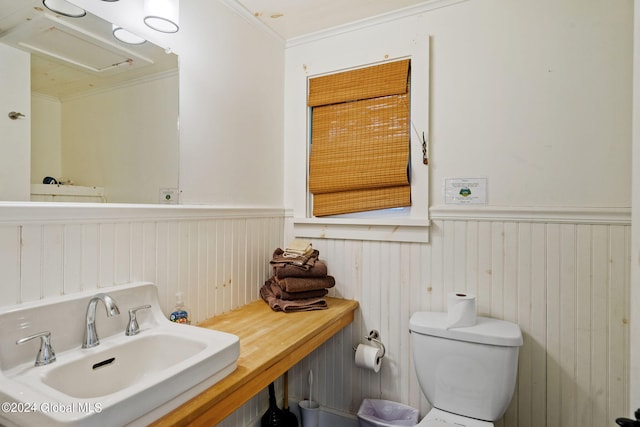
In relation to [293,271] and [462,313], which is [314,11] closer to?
[293,271]

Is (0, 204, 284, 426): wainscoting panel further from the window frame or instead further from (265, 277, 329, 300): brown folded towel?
the window frame

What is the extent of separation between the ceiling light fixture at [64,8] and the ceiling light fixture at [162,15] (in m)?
0.22

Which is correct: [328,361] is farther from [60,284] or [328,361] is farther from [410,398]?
[60,284]

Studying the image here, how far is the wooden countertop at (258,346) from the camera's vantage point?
91 centimetres

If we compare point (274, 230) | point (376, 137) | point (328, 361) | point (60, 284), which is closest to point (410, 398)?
point (328, 361)

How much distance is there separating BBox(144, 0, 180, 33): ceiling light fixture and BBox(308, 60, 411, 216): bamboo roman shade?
0.86 m

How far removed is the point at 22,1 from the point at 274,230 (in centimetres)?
140

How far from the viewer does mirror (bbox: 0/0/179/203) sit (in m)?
1.03

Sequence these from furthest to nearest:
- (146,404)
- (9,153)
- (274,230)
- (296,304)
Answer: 1. (274,230)
2. (296,304)
3. (9,153)
4. (146,404)

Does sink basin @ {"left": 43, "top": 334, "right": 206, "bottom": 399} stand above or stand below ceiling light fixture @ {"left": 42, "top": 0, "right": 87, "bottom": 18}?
below

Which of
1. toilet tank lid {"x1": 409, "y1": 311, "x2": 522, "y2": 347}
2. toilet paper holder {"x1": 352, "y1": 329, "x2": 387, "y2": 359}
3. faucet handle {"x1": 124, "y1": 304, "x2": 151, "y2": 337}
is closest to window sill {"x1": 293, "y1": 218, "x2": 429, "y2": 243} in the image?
toilet tank lid {"x1": 409, "y1": 311, "x2": 522, "y2": 347}

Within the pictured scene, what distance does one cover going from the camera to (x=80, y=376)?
982 mm

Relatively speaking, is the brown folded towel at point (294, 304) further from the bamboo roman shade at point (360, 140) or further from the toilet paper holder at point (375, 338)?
the bamboo roman shade at point (360, 140)

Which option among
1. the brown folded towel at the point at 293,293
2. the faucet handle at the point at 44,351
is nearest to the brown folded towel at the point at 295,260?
A: the brown folded towel at the point at 293,293
